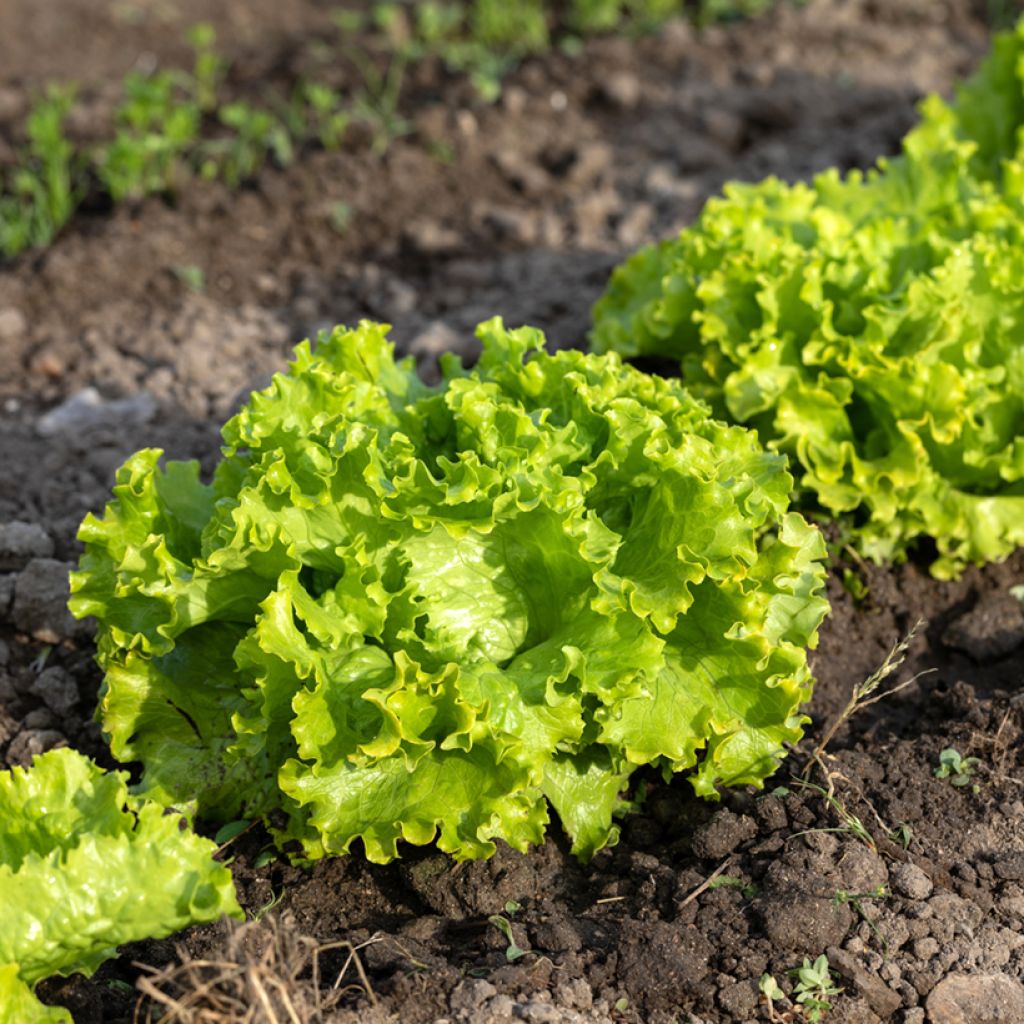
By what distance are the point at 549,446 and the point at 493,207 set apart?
431 centimetres

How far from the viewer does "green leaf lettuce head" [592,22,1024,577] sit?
5613 millimetres

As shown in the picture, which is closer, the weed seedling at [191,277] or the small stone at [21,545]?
the small stone at [21,545]

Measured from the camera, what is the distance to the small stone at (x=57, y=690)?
5.27 m

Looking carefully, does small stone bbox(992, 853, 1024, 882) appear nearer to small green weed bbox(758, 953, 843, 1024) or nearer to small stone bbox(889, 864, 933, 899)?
small stone bbox(889, 864, 933, 899)

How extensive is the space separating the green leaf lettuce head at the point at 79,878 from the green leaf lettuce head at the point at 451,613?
52cm

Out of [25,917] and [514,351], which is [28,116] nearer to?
[514,351]

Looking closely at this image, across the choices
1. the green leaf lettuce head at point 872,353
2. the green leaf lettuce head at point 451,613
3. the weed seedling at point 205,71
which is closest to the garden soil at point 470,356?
the weed seedling at point 205,71

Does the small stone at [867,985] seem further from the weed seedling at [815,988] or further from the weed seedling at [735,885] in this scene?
the weed seedling at [735,885]

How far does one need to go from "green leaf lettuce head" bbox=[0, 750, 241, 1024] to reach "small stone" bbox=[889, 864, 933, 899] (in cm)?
201

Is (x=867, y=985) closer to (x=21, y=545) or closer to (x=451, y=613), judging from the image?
(x=451, y=613)

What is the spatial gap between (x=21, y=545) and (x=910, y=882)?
11.8ft

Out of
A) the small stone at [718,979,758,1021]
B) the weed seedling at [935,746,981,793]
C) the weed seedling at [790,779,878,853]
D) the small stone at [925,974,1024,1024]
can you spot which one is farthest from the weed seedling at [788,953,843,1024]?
the weed seedling at [935,746,981,793]

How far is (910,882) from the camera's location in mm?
4508

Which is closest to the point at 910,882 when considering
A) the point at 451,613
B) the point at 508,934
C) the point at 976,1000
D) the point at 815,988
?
the point at 976,1000
